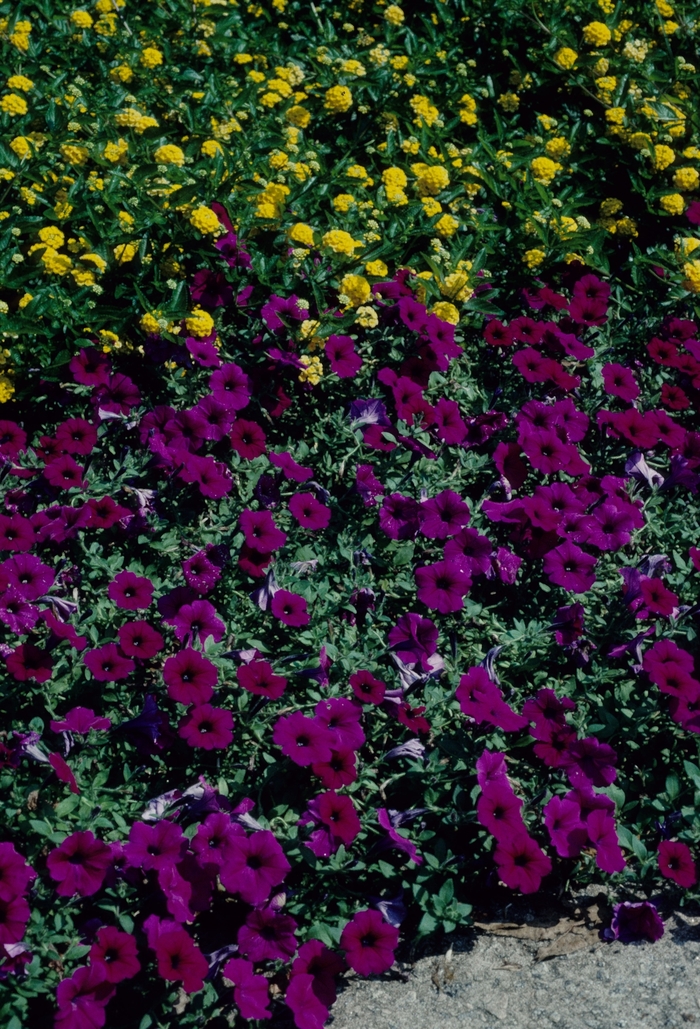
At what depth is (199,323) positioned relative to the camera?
3.66m

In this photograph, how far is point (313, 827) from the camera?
8.93 ft

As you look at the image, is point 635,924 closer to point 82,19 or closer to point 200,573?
point 200,573

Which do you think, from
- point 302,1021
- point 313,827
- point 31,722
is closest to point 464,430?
point 313,827

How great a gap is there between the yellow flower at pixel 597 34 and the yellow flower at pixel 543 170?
94 centimetres

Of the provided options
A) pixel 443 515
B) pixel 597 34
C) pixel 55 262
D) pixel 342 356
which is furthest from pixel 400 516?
pixel 597 34

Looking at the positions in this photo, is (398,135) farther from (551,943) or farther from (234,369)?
(551,943)

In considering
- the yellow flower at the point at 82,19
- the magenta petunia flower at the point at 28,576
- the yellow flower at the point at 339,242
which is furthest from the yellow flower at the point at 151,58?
the magenta petunia flower at the point at 28,576

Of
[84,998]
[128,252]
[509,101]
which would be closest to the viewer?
A: [84,998]

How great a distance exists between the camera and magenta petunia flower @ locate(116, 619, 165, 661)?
2.82 m

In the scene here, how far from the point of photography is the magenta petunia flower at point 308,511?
3.25 metres

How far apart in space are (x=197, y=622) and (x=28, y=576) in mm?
519

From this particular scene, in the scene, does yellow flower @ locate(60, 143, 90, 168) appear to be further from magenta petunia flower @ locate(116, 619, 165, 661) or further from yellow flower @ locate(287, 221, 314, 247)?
magenta petunia flower @ locate(116, 619, 165, 661)

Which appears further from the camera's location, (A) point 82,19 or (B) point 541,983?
(A) point 82,19

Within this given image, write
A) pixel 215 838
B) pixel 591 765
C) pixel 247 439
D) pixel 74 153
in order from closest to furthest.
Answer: pixel 215 838, pixel 591 765, pixel 247 439, pixel 74 153
